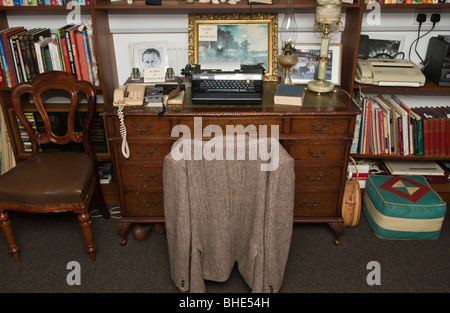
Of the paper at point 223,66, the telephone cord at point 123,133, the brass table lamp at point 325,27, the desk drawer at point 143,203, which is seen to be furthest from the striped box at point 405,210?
the telephone cord at point 123,133

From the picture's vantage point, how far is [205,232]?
74.9 inches

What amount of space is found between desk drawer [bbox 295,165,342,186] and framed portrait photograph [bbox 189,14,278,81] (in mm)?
610

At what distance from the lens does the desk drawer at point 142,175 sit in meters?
2.26

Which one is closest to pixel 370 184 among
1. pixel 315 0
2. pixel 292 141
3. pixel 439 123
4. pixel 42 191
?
pixel 439 123

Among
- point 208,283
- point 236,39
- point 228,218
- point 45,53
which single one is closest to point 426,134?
point 236,39

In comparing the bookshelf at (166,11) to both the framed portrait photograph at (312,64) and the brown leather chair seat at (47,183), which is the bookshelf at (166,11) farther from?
the brown leather chair seat at (47,183)

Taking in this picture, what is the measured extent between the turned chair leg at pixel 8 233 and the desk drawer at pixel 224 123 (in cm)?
105

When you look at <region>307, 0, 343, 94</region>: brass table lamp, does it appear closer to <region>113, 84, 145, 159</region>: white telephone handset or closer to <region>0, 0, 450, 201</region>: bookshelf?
<region>0, 0, 450, 201</region>: bookshelf

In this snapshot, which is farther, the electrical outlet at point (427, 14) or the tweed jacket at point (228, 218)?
the electrical outlet at point (427, 14)

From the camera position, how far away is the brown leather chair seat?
2.11 m

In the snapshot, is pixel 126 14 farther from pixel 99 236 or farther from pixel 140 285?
pixel 140 285

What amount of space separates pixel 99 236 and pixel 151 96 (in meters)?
0.96

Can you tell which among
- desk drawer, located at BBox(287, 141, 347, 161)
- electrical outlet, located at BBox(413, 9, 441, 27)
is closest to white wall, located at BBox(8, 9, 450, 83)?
electrical outlet, located at BBox(413, 9, 441, 27)
